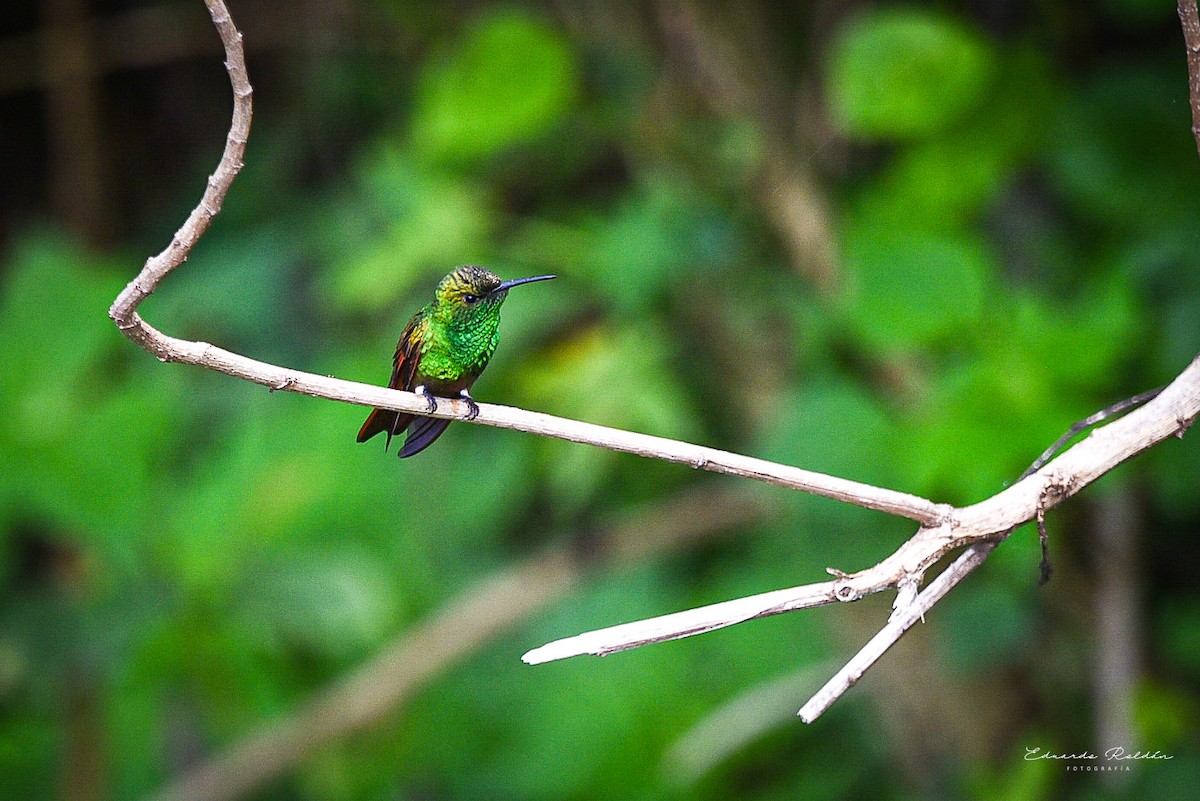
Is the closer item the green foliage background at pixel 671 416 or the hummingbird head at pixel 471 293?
the hummingbird head at pixel 471 293

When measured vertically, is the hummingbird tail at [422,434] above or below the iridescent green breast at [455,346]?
below

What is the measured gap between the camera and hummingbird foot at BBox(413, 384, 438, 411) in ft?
4.69

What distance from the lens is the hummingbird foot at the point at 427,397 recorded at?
1430 mm

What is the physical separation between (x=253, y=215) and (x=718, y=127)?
219 centimetres

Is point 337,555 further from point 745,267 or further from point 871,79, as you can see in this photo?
point 871,79

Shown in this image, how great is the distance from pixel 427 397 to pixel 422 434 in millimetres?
80

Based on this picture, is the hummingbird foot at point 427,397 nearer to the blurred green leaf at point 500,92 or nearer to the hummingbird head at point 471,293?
the hummingbird head at point 471,293

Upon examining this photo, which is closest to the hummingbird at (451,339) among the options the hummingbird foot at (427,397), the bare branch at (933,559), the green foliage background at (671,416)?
the hummingbird foot at (427,397)

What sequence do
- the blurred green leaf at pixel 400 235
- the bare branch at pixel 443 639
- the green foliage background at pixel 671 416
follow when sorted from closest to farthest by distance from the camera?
the green foliage background at pixel 671 416, the bare branch at pixel 443 639, the blurred green leaf at pixel 400 235

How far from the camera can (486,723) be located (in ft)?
13.3

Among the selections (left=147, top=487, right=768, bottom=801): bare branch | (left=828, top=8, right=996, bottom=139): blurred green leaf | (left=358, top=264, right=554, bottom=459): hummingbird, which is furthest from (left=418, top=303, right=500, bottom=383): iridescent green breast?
(left=147, top=487, right=768, bottom=801): bare branch

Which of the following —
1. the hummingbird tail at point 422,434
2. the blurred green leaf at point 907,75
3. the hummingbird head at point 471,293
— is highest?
the blurred green leaf at point 907,75

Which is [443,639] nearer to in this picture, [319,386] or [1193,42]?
[319,386]

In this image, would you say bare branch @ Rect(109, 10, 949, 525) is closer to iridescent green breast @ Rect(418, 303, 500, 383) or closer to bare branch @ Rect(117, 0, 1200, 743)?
bare branch @ Rect(117, 0, 1200, 743)
